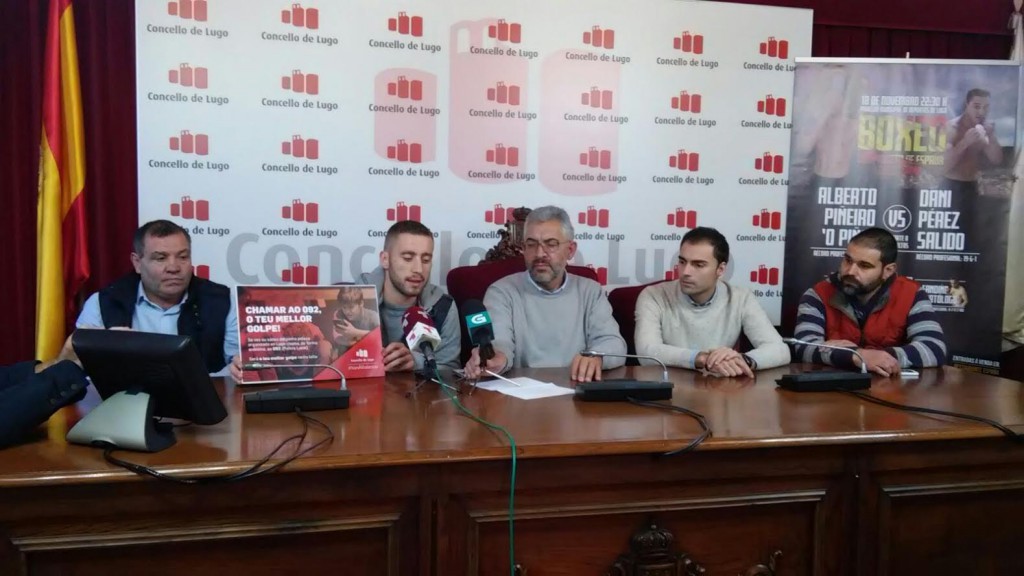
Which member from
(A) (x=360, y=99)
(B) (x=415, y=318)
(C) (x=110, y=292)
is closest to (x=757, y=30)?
(A) (x=360, y=99)

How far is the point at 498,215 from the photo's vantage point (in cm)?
346

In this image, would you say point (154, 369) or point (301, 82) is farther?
point (301, 82)

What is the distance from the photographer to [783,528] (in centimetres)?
162

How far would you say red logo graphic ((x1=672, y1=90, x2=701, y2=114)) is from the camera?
3.61 m

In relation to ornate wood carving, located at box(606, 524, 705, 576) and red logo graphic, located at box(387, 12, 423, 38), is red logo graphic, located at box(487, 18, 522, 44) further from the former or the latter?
ornate wood carving, located at box(606, 524, 705, 576)

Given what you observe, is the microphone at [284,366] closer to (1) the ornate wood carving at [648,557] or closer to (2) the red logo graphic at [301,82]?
(1) the ornate wood carving at [648,557]

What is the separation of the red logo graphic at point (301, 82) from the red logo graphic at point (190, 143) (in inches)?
16.2

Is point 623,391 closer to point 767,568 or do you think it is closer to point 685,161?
point 767,568

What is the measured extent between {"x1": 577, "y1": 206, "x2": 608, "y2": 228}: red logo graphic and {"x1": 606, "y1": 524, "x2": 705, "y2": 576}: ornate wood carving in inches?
86.1

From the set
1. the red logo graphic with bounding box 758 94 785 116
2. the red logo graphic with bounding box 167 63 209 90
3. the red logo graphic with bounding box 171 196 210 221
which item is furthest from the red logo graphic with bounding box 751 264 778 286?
the red logo graphic with bounding box 167 63 209 90

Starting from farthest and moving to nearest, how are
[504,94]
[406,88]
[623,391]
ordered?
[504,94] → [406,88] → [623,391]

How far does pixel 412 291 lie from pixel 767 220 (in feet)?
6.86

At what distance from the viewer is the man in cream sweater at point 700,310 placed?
2.64 meters

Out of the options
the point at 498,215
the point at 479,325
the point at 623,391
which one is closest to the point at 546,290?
the point at 498,215
